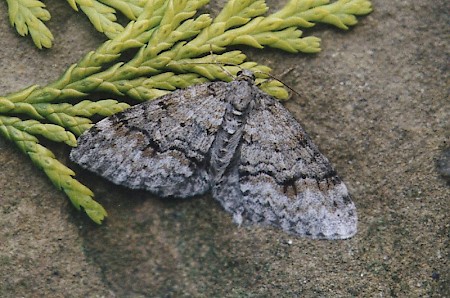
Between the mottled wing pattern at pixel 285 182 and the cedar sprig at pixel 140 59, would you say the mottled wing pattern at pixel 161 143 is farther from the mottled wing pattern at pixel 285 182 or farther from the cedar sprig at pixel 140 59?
the mottled wing pattern at pixel 285 182

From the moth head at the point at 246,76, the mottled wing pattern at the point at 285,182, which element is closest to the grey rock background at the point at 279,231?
the mottled wing pattern at the point at 285,182

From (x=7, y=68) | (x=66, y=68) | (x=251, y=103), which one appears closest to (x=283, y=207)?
(x=251, y=103)

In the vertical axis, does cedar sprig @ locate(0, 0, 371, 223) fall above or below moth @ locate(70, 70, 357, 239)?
above

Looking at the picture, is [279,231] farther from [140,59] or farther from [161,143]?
[140,59]

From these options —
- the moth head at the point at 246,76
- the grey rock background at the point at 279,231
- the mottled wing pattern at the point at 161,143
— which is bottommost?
the grey rock background at the point at 279,231

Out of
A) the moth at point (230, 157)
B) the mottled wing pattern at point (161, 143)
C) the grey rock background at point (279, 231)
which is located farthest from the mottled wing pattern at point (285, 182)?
the mottled wing pattern at point (161, 143)

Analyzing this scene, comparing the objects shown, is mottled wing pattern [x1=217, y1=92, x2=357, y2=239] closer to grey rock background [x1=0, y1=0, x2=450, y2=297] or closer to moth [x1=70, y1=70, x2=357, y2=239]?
moth [x1=70, y1=70, x2=357, y2=239]

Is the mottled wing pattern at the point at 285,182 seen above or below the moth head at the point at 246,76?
below

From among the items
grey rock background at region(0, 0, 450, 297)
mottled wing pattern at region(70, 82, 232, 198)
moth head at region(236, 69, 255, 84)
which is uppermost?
moth head at region(236, 69, 255, 84)

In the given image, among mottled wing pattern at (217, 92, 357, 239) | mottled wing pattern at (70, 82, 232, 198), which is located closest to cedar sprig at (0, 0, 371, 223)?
mottled wing pattern at (70, 82, 232, 198)
